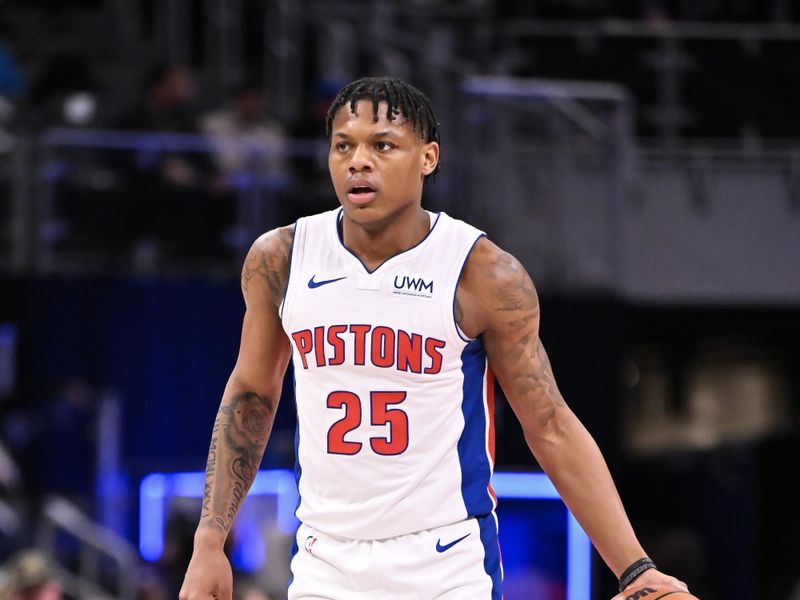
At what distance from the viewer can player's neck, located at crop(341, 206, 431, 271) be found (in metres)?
4.72

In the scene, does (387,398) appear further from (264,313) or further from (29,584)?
(29,584)

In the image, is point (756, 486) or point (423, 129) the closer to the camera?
point (423, 129)

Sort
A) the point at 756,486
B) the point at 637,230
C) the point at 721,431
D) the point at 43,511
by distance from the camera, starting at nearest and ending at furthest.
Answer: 1. the point at 43,511
2. the point at 637,230
3. the point at 756,486
4. the point at 721,431

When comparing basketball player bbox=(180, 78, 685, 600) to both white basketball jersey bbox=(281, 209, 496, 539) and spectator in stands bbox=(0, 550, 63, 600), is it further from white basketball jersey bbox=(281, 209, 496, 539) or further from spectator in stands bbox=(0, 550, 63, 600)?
spectator in stands bbox=(0, 550, 63, 600)

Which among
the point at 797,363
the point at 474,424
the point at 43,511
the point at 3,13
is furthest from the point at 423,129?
the point at 797,363

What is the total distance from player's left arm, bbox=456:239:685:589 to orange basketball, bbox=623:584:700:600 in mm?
92

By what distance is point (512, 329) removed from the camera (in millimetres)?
4664

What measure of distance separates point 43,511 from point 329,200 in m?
2.94

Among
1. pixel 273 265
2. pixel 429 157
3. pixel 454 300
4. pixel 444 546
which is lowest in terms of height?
pixel 444 546

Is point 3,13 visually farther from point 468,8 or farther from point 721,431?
point 721,431

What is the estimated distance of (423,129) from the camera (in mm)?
4695

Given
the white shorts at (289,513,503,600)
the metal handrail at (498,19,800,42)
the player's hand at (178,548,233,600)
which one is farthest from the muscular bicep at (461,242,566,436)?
the metal handrail at (498,19,800,42)

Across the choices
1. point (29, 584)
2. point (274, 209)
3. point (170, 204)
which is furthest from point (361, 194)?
point (170, 204)

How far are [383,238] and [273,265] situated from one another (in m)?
0.35
